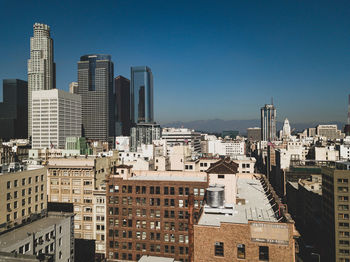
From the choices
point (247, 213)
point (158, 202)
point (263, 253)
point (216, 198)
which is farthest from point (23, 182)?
point (263, 253)

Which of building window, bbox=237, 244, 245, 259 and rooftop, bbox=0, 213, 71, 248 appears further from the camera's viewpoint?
rooftop, bbox=0, 213, 71, 248

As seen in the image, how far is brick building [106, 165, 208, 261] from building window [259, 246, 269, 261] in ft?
113

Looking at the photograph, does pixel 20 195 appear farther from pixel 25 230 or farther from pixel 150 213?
pixel 150 213

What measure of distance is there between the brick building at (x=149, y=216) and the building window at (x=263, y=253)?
34.4 metres

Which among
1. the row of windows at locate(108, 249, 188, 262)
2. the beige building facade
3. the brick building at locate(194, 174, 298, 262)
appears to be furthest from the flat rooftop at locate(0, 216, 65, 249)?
the brick building at locate(194, 174, 298, 262)

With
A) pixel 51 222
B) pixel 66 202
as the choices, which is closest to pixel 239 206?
pixel 51 222

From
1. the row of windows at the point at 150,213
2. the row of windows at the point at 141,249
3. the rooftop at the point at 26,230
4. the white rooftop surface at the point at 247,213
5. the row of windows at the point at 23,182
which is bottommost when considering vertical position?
the row of windows at the point at 141,249

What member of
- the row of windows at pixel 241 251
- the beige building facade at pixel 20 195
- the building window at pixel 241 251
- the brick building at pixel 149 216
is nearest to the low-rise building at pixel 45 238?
the beige building facade at pixel 20 195

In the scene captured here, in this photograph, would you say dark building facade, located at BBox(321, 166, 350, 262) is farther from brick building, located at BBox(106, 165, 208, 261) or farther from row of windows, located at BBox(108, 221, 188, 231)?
row of windows, located at BBox(108, 221, 188, 231)

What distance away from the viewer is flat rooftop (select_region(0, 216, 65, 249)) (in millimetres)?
45219

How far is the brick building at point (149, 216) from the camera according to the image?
68.9 meters

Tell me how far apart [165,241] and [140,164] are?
1688 inches

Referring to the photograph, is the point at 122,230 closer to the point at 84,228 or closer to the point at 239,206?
the point at 84,228

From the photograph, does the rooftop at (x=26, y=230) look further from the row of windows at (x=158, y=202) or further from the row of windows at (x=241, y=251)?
the row of windows at (x=241, y=251)
